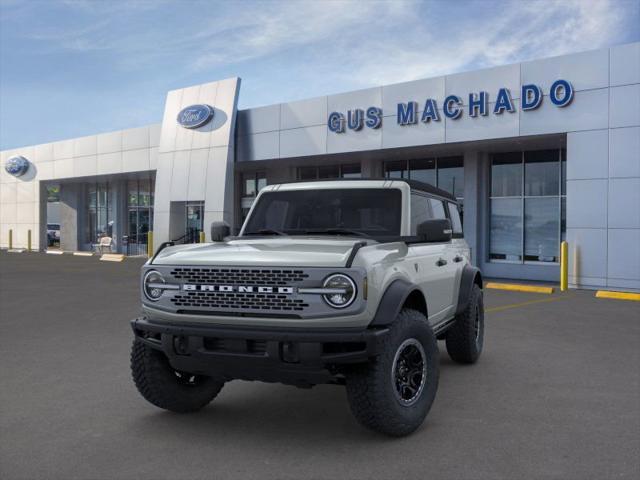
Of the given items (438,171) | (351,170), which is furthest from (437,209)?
(351,170)

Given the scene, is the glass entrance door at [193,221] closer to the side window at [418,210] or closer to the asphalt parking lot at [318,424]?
the asphalt parking lot at [318,424]

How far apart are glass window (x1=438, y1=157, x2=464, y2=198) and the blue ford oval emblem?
2574 centimetres

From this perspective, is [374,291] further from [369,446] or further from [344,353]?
[369,446]

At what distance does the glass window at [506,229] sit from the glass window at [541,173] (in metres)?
0.62

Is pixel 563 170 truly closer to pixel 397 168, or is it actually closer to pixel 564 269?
pixel 564 269

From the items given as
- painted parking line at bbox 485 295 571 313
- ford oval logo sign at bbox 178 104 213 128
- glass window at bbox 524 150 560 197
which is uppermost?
ford oval logo sign at bbox 178 104 213 128

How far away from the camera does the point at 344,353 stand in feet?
12.5

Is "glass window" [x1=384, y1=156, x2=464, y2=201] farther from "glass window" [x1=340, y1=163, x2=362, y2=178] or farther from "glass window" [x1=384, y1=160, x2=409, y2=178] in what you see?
"glass window" [x1=340, y1=163, x2=362, y2=178]

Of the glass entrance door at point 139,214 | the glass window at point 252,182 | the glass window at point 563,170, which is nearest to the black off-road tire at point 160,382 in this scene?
the glass window at point 563,170

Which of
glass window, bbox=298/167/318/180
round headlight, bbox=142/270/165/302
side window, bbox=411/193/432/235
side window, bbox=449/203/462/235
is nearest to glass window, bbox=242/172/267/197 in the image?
glass window, bbox=298/167/318/180

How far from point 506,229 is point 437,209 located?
13.9 m

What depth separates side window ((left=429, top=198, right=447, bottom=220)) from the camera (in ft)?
19.7

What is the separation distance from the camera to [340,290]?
3848 mm

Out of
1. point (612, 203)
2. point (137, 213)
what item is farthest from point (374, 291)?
point (137, 213)
